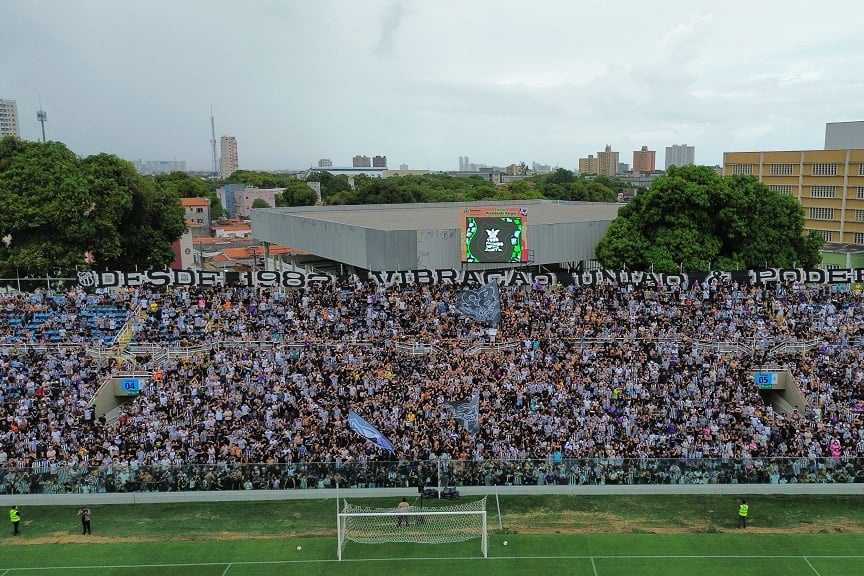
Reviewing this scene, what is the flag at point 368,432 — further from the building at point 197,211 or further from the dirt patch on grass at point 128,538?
the building at point 197,211

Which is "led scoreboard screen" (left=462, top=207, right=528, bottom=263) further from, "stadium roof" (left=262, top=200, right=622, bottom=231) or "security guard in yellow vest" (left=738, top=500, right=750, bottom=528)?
"security guard in yellow vest" (left=738, top=500, right=750, bottom=528)

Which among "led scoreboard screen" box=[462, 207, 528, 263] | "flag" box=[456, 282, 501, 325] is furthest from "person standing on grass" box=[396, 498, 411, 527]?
"led scoreboard screen" box=[462, 207, 528, 263]

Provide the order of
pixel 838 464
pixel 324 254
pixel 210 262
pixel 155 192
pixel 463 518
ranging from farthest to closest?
pixel 210 262, pixel 155 192, pixel 324 254, pixel 838 464, pixel 463 518

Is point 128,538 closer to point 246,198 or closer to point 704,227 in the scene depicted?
point 704,227

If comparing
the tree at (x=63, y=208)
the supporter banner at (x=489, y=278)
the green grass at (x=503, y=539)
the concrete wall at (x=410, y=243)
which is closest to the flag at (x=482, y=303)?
the supporter banner at (x=489, y=278)

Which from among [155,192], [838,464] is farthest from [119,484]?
[155,192]

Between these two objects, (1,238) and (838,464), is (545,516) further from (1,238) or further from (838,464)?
(1,238)
